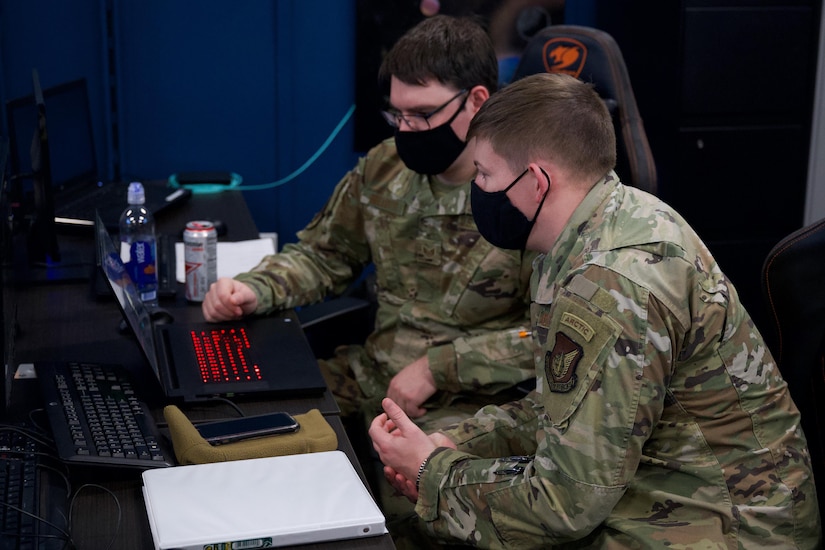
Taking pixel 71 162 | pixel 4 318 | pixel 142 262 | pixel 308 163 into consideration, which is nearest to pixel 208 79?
pixel 308 163

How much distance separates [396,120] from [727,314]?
860mm

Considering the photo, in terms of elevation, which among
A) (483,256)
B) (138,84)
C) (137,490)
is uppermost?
(138,84)

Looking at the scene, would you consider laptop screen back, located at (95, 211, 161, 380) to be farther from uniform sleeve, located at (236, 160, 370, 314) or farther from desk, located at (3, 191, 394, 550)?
uniform sleeve, located at (236, 160, 370, 314)

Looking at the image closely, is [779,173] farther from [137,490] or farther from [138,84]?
[137,490]

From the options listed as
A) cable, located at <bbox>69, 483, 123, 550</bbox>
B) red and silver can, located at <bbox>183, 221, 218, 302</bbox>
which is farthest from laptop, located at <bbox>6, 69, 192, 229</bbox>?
cable, located at <bbox>69, 483, 123, 550</bbox>

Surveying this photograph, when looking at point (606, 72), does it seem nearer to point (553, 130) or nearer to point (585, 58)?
point (585, 58)

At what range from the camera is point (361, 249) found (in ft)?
7.23

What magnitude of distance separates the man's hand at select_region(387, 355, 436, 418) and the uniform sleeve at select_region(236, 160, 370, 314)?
11.7 inches

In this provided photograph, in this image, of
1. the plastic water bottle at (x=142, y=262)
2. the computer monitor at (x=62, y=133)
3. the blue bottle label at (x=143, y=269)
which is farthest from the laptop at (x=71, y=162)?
the blue bottle label at (x=143, y=269)

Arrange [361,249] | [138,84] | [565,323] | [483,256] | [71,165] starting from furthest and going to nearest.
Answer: [138,84] < [71,165] < [361,249] < [483,256] < [565,323]

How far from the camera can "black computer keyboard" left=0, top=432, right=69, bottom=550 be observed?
116cm

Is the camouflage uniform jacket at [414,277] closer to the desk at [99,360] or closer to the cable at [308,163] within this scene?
the desk at [99,360]

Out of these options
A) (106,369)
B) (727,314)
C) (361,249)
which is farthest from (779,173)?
(106,369)

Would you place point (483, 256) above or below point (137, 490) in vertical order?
above
